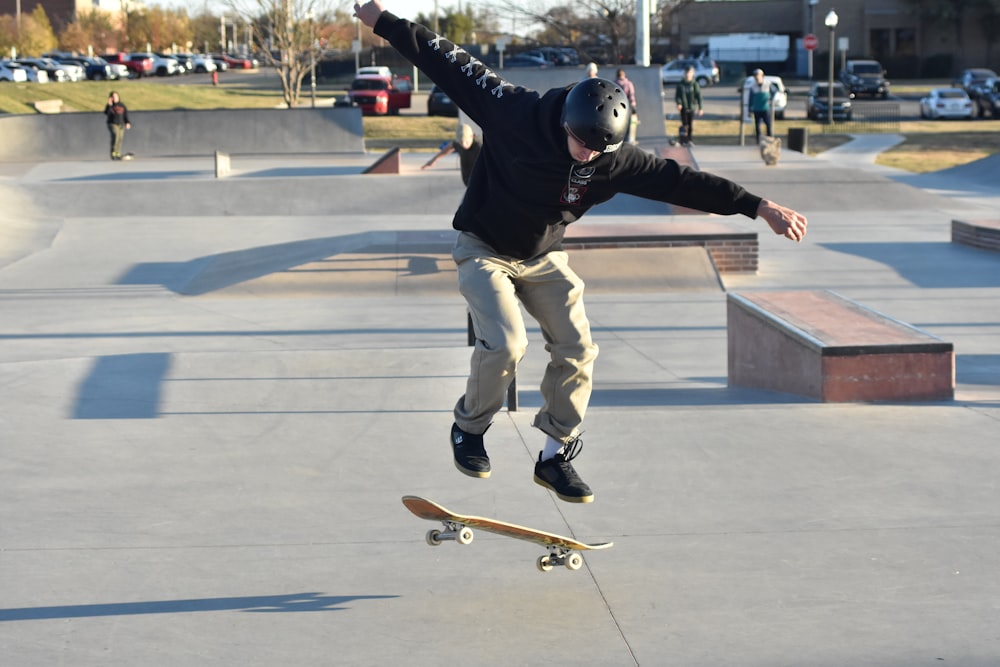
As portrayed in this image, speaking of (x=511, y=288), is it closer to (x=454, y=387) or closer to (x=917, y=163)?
(x=454, y=387)

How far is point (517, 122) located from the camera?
4426mm

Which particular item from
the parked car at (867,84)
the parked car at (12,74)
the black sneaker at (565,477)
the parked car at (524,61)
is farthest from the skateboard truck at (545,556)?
the parked car at (12,74)

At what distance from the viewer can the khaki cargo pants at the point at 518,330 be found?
4.64m

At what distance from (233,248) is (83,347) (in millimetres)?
6213

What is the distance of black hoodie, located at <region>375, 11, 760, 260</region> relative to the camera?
440 cm

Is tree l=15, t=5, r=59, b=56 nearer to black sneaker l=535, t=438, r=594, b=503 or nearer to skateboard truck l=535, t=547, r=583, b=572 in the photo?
Result: black sneaker l=535, t=438, r=594, b=503

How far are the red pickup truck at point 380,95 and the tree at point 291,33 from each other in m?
2.41

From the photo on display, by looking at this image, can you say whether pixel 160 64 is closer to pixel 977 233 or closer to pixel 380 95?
pixel 380 95

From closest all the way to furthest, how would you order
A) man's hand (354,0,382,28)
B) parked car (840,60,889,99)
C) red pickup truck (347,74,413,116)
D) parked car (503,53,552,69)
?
man's hand (354,0,382,28), red pickup truck (347,74,413,116), parked car (840,60,889,99), parked car (503,53,552,69)

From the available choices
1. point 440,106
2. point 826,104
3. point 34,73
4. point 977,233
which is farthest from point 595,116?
point 34,73

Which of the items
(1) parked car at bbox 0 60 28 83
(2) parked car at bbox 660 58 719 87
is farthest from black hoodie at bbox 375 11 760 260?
(1) parked car at bbox 0 60 28 83

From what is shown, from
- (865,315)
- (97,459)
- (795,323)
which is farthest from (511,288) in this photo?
(865,315)

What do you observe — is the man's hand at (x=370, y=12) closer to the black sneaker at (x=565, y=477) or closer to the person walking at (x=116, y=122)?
the black sneaker at (x=565, y=477)

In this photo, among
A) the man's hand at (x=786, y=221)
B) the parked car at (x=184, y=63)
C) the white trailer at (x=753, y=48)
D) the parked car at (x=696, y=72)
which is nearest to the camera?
the man's hand at (x=786, y=221)
